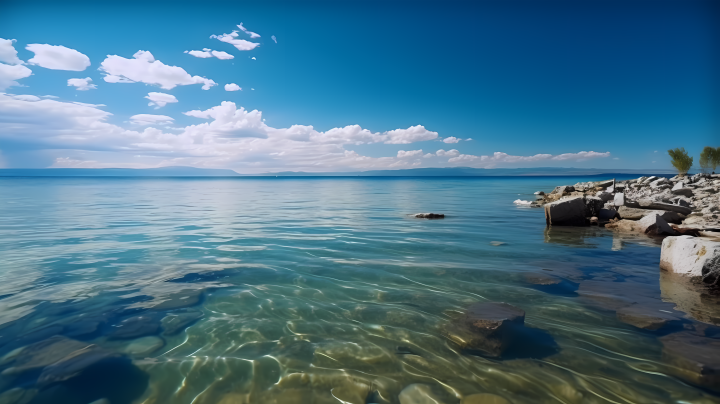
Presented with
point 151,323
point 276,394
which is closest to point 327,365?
point 276,394

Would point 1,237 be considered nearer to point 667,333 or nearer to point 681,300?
point 667,333

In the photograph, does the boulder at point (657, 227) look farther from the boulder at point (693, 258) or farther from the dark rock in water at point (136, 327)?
the dark rock in water at point (136, 327)

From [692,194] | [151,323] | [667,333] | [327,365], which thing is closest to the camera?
[327,365]

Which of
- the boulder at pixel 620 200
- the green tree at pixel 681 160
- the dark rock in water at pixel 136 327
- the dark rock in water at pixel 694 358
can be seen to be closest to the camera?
the dark rock in water at pixel 694 358

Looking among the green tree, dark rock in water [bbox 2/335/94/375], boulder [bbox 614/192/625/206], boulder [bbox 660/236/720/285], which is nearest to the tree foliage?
the green tree

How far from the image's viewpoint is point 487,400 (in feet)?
10.7

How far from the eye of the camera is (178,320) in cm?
505

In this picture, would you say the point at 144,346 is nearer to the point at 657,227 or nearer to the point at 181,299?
the point at 181,299

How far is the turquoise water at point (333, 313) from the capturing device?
3512 millimetres

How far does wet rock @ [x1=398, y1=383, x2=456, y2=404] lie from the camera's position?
329 cm

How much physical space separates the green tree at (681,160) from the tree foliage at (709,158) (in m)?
4.64

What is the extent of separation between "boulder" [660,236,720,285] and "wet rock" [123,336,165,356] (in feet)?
29.9

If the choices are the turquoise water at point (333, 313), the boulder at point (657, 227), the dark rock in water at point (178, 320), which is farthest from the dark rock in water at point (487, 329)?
the boulder at point (657, 227)

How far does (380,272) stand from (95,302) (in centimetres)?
524
